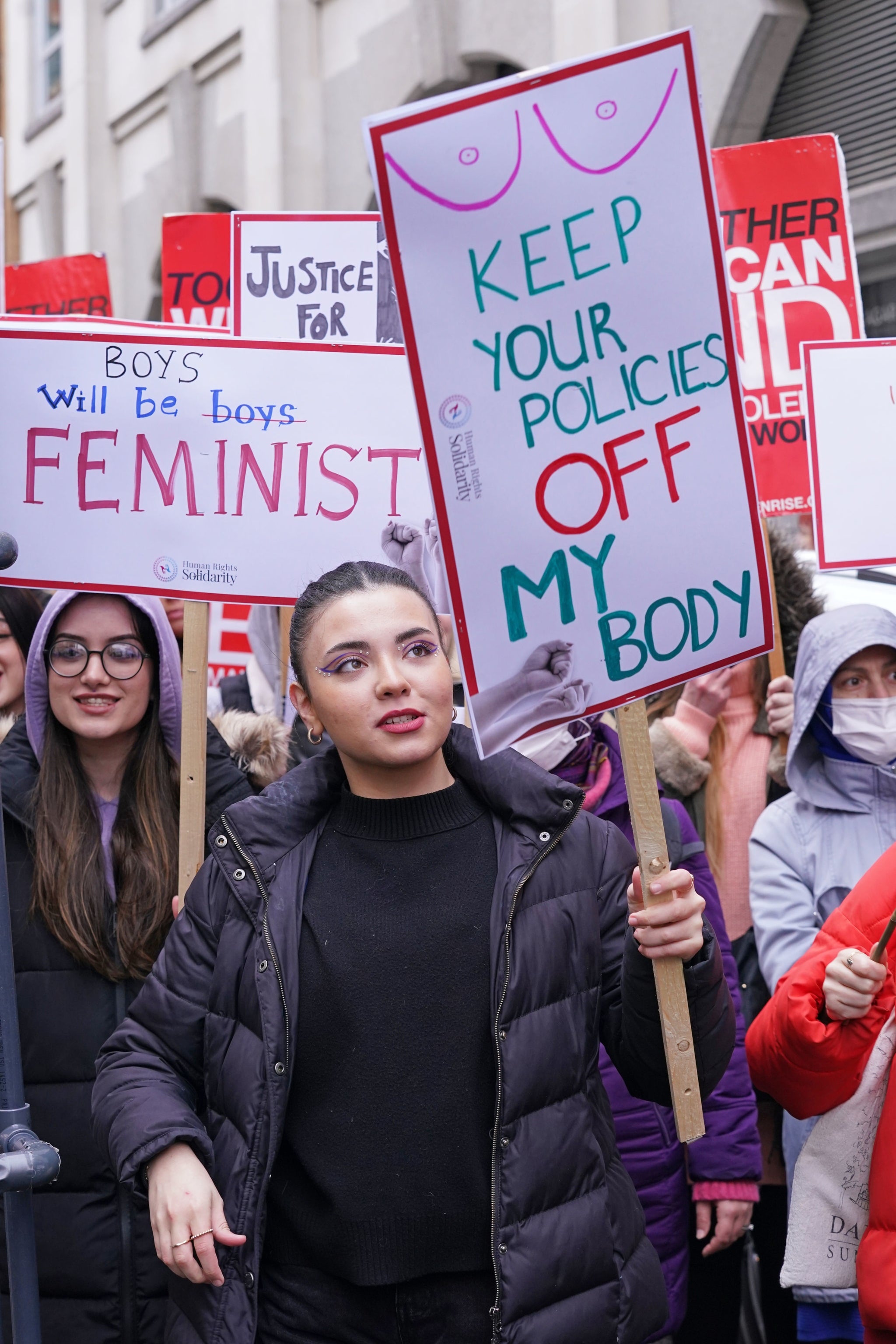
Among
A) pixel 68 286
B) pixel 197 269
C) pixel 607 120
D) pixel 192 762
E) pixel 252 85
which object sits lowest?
pixel 192 762

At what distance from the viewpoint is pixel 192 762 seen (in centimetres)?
272

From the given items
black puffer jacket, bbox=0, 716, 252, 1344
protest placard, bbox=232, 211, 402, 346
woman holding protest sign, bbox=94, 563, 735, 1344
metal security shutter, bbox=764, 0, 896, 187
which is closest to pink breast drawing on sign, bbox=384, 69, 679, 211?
woman holding protest sign, bbox=94, 563, 735, 1344

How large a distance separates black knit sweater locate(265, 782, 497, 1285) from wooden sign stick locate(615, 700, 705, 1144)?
24 centimetres

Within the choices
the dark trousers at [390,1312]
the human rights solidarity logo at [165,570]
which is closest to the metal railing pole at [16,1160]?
the dark trousers at [390,1312]

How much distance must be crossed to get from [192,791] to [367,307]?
1935 mm

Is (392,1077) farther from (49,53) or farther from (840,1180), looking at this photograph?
(49,53)

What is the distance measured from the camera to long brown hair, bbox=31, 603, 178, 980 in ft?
8.63

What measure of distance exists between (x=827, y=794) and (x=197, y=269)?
2806 mm

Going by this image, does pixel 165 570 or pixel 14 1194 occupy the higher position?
pixel 165 570

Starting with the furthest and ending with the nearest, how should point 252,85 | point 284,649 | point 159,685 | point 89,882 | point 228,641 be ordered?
point 252,85 < point 228,641 < point 284,649 < point 159,685 < point 89,882

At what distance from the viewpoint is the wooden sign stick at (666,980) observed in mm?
1898

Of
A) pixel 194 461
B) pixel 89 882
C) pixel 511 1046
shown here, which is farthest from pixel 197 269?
pixel 511 1046

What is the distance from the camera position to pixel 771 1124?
11.3ft

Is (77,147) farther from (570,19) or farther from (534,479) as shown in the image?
(534,479)
